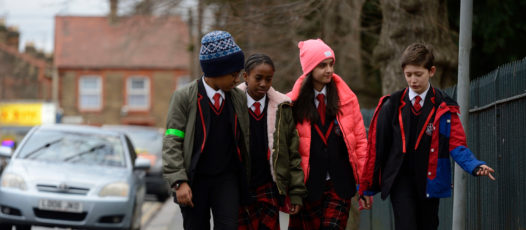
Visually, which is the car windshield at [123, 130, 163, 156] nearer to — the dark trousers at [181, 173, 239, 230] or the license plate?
the license plate

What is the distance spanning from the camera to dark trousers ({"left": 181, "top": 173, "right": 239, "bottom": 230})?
5.42 m

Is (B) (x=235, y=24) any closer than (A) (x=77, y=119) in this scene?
Yes

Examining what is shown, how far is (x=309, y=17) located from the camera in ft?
42.6

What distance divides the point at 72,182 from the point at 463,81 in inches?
237

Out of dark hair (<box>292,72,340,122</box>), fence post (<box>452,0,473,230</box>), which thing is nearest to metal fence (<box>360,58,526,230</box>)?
fence post (<box>452,0,473,230</box>)

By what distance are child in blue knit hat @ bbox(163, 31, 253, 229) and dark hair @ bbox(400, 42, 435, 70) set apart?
1054 millimetres

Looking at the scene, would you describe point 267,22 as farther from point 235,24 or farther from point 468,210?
point 468,210

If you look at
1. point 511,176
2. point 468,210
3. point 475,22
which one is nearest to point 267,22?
point 475,22

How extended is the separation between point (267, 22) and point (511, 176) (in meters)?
5.48

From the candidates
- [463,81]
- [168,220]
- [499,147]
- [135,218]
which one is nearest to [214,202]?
[463,81]

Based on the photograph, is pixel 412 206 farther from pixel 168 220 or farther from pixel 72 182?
pixel 168 220

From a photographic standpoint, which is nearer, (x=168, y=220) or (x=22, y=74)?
(x=168, y=220)

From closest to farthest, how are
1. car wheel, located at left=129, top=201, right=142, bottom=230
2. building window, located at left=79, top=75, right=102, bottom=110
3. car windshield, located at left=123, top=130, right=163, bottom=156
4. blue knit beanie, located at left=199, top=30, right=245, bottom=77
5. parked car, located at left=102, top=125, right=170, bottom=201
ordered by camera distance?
blue knit beanie, located at left=199, top=30, right=245, bottom=77, car wheel, located at left=129, top=201, right=142, bottom=230, parked car, located at left=102, top=125, right=170, bottom=201, car windshield, located at left=123, top=130, right=163, bottom=156, building window, located at left=79, top=75, right=102, bottom=110

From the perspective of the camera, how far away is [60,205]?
10.5 meters
